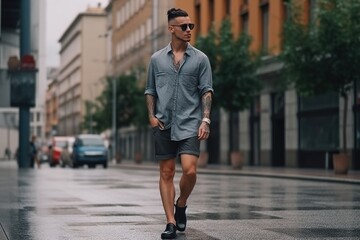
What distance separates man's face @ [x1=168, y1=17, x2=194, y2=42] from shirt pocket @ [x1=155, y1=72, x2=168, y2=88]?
1.25 feet

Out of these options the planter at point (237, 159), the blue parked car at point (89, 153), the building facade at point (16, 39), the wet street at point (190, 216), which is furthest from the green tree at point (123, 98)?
the wet street at point (190, 216)

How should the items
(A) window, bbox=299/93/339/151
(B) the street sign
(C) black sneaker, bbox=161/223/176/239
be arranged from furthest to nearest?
(B) the street sign
(A) window, bbox=299/93/339/151
(C) black sneaker, bbox=161/223/176/239

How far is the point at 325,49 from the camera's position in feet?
87.8

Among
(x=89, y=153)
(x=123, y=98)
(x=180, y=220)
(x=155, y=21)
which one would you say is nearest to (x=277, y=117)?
(x=89, y=153)

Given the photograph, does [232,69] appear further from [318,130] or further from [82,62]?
[82,62]

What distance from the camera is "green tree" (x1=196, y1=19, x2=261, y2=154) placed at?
37.4 metres

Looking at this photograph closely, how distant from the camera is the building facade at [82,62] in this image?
390 feet

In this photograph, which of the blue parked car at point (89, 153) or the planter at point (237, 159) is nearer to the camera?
the planter at point (237, 159)

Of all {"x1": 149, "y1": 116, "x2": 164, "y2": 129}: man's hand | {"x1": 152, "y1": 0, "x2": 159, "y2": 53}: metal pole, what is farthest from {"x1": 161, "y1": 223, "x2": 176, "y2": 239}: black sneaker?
{"x1": 152, "y1": 0, "x2": 159, "y2": 53}: metal pole

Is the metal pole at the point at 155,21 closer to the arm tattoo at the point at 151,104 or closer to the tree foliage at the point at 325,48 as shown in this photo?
the tree foliage at the point at 325,48

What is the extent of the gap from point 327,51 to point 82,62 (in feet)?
314

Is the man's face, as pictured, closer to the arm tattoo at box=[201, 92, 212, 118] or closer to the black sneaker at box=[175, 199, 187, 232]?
the arm tattoo at box=[201, 92, 212, 118]

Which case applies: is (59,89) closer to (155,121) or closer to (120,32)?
(120,32)

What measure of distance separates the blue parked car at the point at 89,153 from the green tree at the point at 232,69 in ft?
33.6
